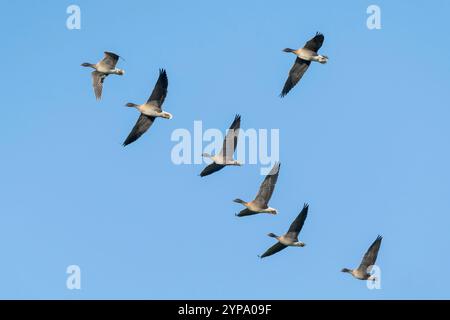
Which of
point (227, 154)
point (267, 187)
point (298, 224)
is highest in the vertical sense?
point (227, 154)

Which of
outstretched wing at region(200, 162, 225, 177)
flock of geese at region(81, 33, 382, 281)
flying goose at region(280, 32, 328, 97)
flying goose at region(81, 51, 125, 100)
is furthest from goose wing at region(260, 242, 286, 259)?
flying goose at region(81, 51, 125, 100)

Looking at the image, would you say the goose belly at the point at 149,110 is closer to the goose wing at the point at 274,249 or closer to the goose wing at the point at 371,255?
the goose wing at the point at 274,249

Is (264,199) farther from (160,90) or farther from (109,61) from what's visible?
(109,61)

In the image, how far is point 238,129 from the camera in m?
43.8

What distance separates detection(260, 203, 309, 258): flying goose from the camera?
45.0m

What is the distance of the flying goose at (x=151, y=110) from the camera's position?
43469mm

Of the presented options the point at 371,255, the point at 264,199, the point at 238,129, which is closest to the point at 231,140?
the point at 238,129

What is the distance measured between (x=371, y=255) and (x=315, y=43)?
9.03m

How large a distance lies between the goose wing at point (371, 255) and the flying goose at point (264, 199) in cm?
463
